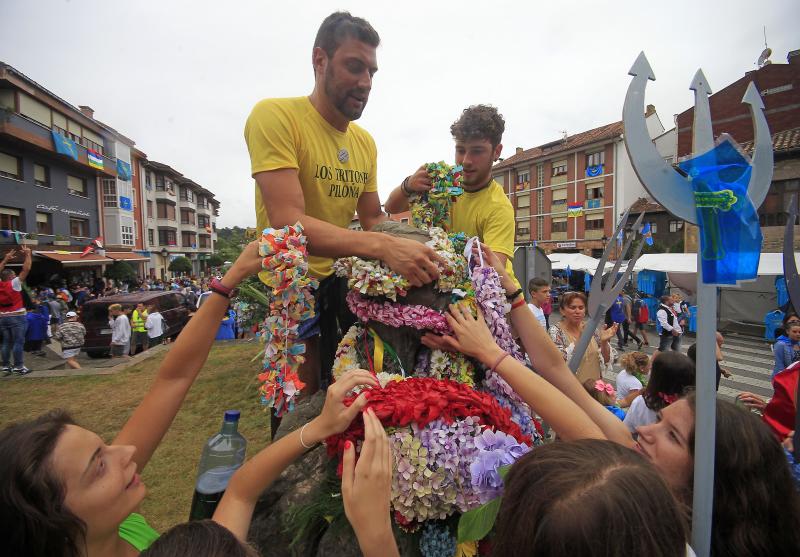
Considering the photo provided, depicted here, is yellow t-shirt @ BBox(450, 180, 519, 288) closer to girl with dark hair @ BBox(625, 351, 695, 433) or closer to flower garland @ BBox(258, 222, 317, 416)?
flower garland @ BBox(258, 222, 317, 416)

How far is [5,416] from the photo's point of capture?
6.13 m

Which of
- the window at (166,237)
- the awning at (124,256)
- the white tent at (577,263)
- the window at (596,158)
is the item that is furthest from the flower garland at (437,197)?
the window at (166,237)

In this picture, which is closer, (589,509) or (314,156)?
(589,509)

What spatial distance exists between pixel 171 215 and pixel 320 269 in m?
50.1

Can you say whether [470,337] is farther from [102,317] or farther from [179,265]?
[179,265]

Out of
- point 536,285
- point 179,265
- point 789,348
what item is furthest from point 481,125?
point 179,265

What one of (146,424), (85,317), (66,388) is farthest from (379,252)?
(85,317)

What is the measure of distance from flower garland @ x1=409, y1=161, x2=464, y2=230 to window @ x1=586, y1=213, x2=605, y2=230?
3665 centimetres

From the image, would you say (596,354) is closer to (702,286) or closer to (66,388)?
(702,286)

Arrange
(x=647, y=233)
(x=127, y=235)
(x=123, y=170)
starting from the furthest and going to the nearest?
(x=127, y=235) < (x=123, y=170) < (x=647, y=233)

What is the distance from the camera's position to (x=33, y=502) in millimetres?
1186

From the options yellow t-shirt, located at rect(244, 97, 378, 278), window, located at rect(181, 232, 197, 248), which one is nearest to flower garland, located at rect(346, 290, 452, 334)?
yellow t-shirt, located at rect(244, 97, 378, 278)

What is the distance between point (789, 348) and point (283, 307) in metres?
9.11

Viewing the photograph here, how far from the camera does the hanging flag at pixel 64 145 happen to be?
24.7 meters
